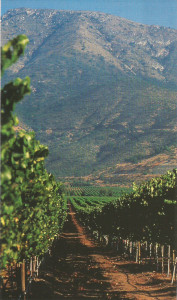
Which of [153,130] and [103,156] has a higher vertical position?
[153,130]

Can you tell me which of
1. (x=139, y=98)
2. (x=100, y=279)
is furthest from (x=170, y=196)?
(x=139, y=98)

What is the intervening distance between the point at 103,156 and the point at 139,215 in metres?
148

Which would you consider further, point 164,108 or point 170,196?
point 164,108

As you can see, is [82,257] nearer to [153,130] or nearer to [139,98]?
[153,130]

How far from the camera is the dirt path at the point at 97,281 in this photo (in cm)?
1689

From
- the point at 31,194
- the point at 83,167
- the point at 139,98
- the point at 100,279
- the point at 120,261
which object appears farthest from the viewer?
the point at 139,98

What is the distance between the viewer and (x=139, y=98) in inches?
7657

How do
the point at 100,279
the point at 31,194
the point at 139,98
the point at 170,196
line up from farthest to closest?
the point at 139,98 < the point at 100,279 < the point at 170,196 < the point at 31,194

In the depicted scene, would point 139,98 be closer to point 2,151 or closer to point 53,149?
point 53,149

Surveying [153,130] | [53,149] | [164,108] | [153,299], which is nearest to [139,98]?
[164,108]

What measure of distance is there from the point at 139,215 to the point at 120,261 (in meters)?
7.84

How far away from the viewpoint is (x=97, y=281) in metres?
20.2

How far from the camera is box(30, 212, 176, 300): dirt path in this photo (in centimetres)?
1689

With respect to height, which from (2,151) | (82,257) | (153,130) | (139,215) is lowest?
(82,257)
